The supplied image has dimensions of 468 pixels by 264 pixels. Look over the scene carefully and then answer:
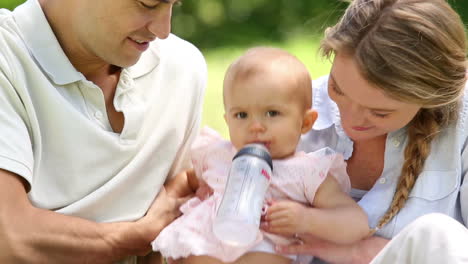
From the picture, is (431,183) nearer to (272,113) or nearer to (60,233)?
(272,113)

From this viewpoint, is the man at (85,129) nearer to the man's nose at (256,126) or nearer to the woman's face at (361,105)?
the man's nose at (256,126)

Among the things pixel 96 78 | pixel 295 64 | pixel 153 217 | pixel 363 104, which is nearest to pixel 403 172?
pixel 363 104

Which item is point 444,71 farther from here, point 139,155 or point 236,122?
point 139,155

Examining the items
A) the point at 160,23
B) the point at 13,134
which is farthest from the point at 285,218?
the point at 13,134

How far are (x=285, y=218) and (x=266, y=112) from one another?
30cm

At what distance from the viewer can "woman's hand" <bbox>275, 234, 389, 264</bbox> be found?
2.51 meters

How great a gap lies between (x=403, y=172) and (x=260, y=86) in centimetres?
52

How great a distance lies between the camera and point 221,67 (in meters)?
5.28

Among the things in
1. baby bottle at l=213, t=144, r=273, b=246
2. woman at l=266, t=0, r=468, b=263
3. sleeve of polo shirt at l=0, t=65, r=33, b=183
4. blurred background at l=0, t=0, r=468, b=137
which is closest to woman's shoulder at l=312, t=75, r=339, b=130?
woman at l=266, t=0, r=468, b=263

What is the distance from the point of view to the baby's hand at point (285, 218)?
7.91ft

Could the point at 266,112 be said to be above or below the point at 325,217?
above

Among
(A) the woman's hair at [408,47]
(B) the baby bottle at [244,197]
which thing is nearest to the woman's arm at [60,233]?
(B) the baby bottle at [244,197]

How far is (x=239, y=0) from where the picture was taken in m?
6.23

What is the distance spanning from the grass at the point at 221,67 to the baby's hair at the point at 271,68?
74.1 inches
